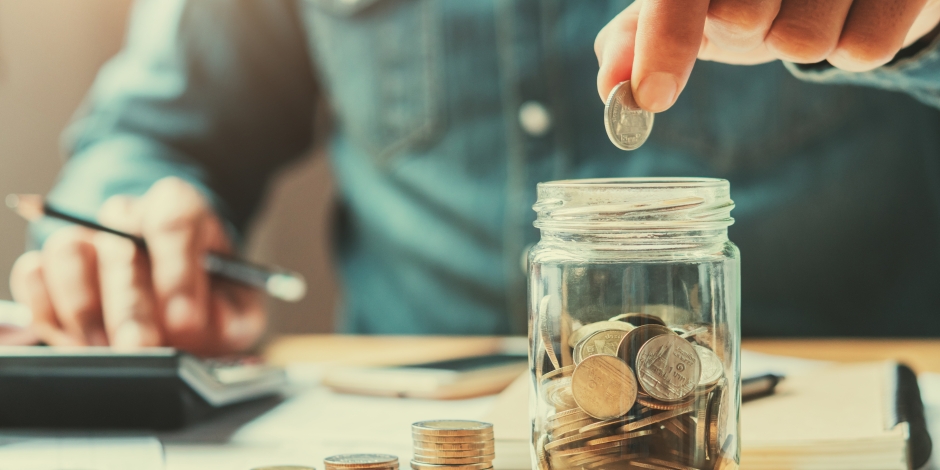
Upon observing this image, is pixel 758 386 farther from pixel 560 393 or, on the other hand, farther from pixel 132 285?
pixel 132 285

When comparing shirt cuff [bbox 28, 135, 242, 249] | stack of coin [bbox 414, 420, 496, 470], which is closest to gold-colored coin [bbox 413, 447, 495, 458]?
stack of coin [bbox 414, 420, 496, 470]

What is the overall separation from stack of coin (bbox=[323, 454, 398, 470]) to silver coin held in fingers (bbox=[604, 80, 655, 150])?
0.24 meters

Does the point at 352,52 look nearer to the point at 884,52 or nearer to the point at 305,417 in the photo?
the point at 305,417

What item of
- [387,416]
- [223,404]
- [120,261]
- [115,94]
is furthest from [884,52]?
[115,94]

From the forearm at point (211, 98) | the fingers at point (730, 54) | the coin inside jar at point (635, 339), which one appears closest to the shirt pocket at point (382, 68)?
the forearm at point (211, 98)

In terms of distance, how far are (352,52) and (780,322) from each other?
2.95 ft

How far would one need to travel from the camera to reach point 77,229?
1.03m

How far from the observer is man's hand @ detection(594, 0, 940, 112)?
0.47 meters

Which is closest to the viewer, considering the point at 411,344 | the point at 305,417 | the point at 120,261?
the point at 305,417

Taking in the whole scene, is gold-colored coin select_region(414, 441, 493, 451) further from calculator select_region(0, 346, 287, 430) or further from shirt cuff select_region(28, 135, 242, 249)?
shirt cuff select_region(28, 135, 242, 249)

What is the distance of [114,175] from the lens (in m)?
1.32

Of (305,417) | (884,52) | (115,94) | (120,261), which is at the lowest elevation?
(305,417)

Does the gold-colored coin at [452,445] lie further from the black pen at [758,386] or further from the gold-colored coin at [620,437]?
the black pen at [758,386]

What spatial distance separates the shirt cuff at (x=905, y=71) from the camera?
2.30ft
